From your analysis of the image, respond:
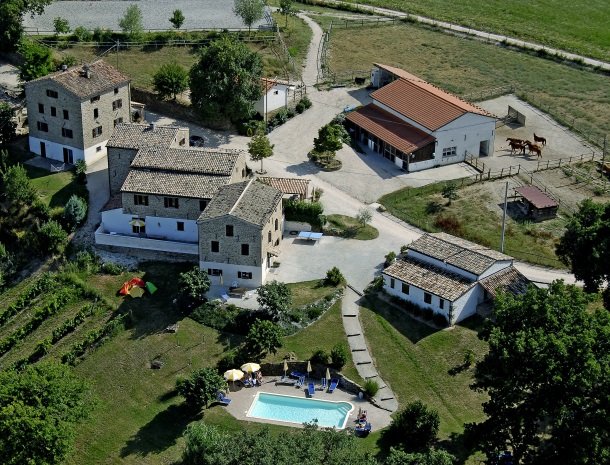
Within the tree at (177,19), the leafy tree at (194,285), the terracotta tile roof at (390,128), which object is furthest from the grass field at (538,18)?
the leafy tree at (194,285)

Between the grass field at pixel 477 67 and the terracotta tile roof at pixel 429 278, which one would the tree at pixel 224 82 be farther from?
the terracotta tile roof at pixel 429 278

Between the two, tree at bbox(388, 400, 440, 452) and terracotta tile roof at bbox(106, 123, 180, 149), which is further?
terracotta tile roof at bbox(106, 123, 180, 149)

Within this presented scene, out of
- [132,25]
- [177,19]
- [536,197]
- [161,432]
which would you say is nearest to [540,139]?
[536,197]

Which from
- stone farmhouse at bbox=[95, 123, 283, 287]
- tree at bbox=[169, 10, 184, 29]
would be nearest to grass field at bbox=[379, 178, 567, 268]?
stone farmhouse at bbox=[95, 123, 283, 287]

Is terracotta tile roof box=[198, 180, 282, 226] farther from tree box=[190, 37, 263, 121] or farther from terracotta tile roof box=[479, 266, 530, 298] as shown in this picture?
tree box=[190, 37, 263, 121]

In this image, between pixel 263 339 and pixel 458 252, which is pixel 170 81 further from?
pixel 263 339

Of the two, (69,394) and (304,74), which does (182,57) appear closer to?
(304,74)
